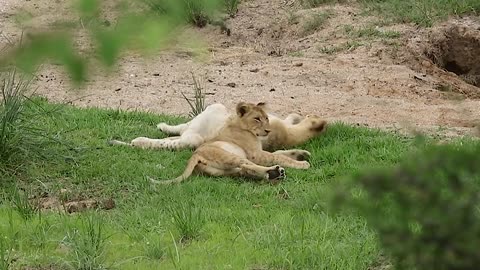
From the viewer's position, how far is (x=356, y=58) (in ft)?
38.7

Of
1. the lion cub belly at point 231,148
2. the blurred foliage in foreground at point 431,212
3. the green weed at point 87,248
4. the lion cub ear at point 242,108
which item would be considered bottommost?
the lion cub belly at point 231,148

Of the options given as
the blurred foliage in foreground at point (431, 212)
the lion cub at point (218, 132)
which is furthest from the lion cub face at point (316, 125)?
the blurred foliage in foreground at point (431, 212)

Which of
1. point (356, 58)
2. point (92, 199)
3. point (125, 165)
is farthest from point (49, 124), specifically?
point (356, 58)

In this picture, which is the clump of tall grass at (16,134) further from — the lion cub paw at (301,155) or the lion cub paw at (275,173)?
the lion cub paw at (301,155)

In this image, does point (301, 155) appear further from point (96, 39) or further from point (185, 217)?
point (96, 39)

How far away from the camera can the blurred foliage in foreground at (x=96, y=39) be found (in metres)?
1.49

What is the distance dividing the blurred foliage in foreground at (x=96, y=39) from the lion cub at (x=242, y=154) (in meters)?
4.94

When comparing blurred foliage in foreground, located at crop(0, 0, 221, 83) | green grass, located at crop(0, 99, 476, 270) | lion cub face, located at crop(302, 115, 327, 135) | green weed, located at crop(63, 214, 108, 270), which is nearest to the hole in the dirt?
green grass, located at crop(0, 99, 476, 270)

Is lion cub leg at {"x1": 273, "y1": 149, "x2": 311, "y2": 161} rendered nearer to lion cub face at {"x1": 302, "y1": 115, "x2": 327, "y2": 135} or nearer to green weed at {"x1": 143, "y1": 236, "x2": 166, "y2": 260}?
lion cub face at {"x1": 302, "y1": 115, "x2": 327, "y2": 135}

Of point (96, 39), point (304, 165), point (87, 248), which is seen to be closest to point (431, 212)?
point (96, 39)

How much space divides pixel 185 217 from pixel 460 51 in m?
8.02

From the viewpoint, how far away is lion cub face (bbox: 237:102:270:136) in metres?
7.52

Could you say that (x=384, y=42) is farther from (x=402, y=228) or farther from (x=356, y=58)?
(x=402, y=228)

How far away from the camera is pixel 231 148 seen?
7254mm
